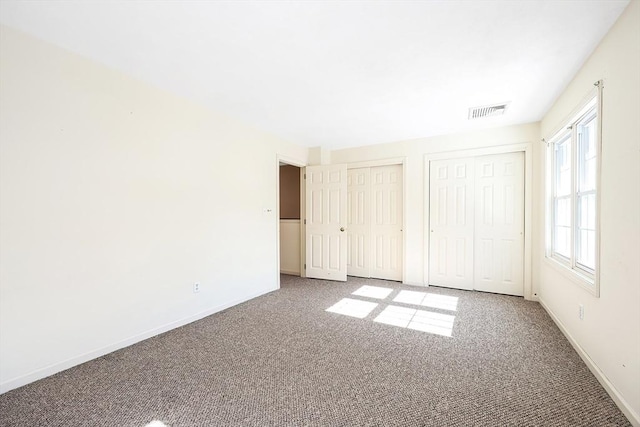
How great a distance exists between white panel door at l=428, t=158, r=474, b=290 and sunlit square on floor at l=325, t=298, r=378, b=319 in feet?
4.78

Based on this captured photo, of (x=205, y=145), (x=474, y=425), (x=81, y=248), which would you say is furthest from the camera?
(x=205, y=145)

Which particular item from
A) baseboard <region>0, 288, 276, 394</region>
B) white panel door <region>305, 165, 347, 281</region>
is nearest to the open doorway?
white panel door <region>305, 165, 347, 281</region>

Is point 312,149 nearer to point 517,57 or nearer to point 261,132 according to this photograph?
point 261,132

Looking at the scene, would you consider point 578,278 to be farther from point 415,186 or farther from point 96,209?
point 96,209

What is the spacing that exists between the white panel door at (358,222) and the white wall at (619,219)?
3.15m

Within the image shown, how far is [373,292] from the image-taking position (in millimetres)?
4234

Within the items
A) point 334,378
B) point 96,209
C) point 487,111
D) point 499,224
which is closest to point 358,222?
point 499,224

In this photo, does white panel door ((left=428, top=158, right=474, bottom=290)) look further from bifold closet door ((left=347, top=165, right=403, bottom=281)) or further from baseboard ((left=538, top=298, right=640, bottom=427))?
baseboard ((left=538, top=298, right=640, bottom=427))

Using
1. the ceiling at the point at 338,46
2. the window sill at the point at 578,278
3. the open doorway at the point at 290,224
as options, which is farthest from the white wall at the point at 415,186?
the open doorway at the point at 290,224

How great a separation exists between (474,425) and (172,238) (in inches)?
114

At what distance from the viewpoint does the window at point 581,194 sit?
2232 mm

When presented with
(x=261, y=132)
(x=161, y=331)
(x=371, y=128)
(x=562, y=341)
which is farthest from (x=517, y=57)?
(x=161, y=331)

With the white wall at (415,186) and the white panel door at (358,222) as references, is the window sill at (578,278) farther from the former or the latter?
the white panel door at (358,222)

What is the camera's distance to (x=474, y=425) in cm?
156
